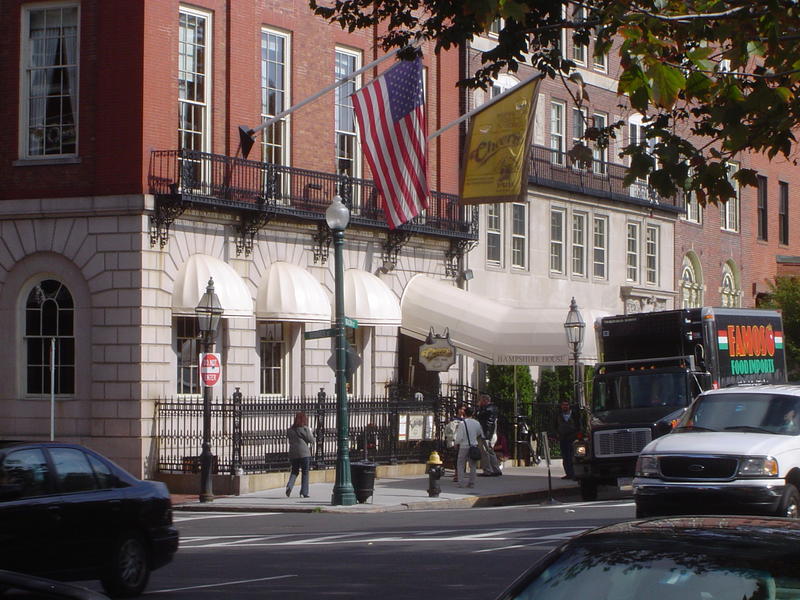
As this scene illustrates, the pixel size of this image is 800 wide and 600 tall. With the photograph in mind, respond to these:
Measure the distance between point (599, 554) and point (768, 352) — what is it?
85.8 feet

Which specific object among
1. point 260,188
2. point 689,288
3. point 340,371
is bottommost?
point 340,371

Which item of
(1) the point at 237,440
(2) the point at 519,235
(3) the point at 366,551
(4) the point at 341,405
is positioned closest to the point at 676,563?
(3) the point at 366,551

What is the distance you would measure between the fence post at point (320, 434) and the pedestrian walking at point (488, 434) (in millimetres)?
3615

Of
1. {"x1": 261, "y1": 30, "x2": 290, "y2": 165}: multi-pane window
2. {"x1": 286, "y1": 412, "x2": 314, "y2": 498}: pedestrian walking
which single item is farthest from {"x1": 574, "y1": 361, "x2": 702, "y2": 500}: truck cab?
{"x1": 261, "y1": 30, "x2": 290, "y2": 165}: multi-pane window

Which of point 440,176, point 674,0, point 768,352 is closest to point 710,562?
point 674,0

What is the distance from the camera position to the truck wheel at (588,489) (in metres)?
27.3

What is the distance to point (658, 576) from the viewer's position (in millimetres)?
5594

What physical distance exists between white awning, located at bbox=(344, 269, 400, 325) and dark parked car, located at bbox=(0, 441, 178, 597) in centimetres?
1958

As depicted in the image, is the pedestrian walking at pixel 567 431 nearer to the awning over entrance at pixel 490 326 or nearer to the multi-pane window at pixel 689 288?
the awning over entrance at pixel 490 326

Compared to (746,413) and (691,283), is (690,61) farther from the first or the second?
(691,283)

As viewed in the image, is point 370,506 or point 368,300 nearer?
point 370,506

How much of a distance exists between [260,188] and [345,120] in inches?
164

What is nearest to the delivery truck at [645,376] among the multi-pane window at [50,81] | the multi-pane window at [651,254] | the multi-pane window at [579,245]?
the multi-pane window at [50,81]

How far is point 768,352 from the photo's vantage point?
3102 cm
